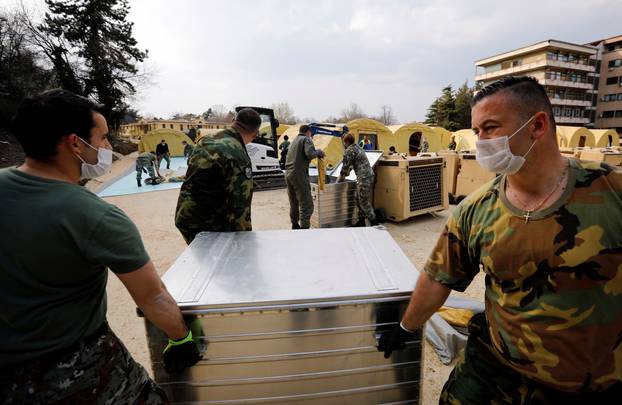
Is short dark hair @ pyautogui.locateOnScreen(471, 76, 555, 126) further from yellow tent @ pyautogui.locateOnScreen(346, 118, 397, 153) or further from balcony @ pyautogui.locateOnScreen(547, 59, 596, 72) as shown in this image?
balcony @ pyautogui.locateOnScreen(547, 59, 596, 72)

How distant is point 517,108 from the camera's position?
1192 mm

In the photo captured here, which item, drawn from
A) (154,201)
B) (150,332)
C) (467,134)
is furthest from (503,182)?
(467,134)

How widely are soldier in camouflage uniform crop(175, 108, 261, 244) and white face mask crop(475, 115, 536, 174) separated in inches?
62.8

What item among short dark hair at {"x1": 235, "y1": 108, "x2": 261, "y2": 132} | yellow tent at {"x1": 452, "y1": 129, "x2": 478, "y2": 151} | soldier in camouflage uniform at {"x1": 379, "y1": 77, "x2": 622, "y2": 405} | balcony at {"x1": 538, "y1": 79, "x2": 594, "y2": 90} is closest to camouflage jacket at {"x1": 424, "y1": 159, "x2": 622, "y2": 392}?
soldier in camouflage uniform at {"x1": 379, "y1": 77, "x2": 622, "y2": 405}

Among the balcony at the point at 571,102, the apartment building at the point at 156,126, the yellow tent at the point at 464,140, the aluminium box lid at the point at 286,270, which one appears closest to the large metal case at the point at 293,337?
the aluminium box lid at the point at 286,270

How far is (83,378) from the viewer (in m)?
1.09

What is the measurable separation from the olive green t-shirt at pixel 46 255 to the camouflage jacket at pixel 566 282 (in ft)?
4.55

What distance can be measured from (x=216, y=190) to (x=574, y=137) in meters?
24.6

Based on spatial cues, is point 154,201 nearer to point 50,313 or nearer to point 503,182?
point 50,313

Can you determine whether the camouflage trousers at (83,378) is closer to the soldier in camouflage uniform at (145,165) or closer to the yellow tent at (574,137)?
the soldier in camouflage uniform at (145,165)

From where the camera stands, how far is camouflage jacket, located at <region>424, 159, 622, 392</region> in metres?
1.04

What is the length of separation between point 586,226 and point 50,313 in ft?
6.03

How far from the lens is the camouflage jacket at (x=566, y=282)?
41.0 inches

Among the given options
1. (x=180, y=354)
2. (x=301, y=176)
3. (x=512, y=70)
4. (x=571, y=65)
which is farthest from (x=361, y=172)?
(x=571, y=65)
